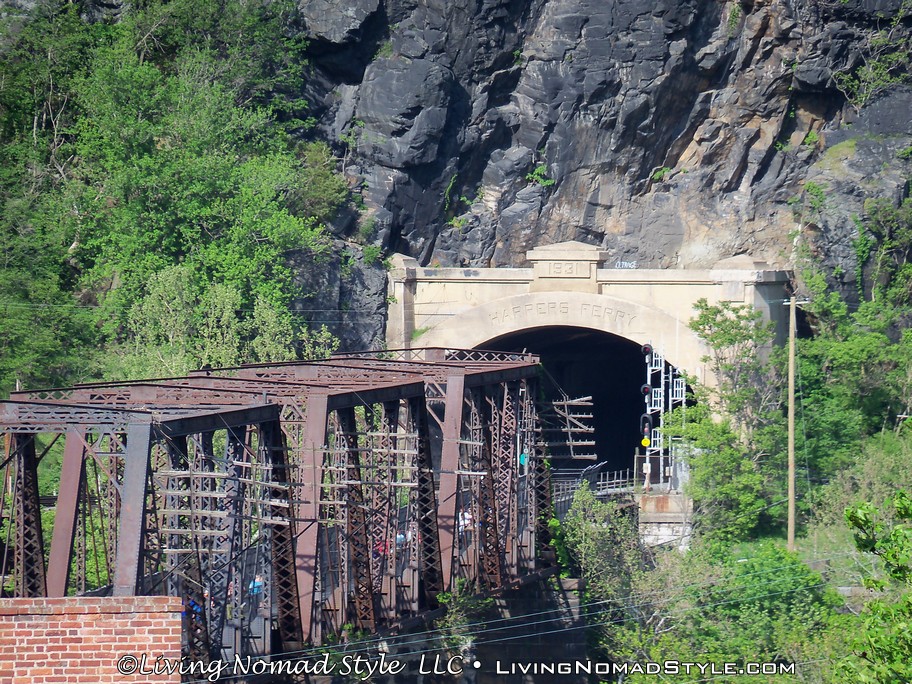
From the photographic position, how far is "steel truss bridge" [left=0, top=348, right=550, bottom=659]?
2017cm

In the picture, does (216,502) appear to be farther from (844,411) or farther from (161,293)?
(844,411)

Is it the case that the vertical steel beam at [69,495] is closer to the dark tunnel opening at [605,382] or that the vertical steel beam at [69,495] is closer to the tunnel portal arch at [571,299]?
the tunnel portal arch at [571,299]

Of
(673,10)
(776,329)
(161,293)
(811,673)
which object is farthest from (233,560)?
(673,10)

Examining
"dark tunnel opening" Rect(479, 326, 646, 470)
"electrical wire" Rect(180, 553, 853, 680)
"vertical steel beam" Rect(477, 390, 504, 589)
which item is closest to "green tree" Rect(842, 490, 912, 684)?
"electrical wire" Rect(180, 553, 853, 680)

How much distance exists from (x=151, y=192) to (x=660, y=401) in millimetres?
18748

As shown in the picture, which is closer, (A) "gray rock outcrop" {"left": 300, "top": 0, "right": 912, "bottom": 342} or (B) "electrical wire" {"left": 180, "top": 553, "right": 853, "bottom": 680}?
(B) "electrical wire" {"left": 180, "top": 553, "right": 853, "bottom": 680}

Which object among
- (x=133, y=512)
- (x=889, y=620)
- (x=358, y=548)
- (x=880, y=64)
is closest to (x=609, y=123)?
(x=880, y=64)

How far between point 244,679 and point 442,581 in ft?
26.5

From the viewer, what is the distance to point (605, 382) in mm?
61781

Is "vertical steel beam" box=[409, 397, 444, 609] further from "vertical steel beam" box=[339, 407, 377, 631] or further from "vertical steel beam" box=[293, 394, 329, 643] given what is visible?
"vertical steel beam" box=[293, 394, 329, 643]

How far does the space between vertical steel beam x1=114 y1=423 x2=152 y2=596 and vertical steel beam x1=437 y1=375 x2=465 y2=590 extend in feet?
38.1

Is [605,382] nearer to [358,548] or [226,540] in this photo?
[358,548]

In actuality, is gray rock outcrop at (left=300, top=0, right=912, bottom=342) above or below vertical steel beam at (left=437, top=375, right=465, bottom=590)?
above

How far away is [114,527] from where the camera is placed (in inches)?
925
